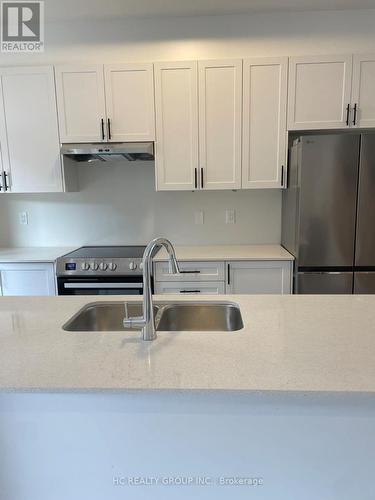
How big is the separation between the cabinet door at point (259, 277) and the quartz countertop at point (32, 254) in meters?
1.42

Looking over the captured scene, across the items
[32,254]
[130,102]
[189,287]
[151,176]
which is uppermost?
[130,102]

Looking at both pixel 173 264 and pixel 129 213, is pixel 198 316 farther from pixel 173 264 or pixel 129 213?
pixel 129 213

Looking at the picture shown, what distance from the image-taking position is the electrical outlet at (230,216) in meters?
3.04

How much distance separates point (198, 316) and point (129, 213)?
1.82 meters

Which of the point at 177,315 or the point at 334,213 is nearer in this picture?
the point at 177,315

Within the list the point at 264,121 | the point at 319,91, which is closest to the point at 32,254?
the point at 264,121

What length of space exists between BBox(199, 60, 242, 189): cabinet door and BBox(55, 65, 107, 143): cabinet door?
2.65 ft

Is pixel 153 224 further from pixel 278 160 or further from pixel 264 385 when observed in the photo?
pixel 264 385

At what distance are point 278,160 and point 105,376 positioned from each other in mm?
2222

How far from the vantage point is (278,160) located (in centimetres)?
260

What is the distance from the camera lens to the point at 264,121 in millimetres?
2559

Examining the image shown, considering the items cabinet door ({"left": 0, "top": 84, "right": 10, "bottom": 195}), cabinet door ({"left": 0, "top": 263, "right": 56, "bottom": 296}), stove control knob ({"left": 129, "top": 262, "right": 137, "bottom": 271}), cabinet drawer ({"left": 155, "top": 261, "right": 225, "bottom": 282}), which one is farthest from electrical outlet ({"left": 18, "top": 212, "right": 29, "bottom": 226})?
cabinet drawer ({"left": 155, "top": 261, "right": 225, "bottom": 282})

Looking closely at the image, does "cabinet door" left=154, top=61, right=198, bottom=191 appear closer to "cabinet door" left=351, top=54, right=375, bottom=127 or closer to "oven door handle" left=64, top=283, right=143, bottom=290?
"oven door handle" left=64, top=283, right=143, bottom=290

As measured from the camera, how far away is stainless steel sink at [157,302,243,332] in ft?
4.90
